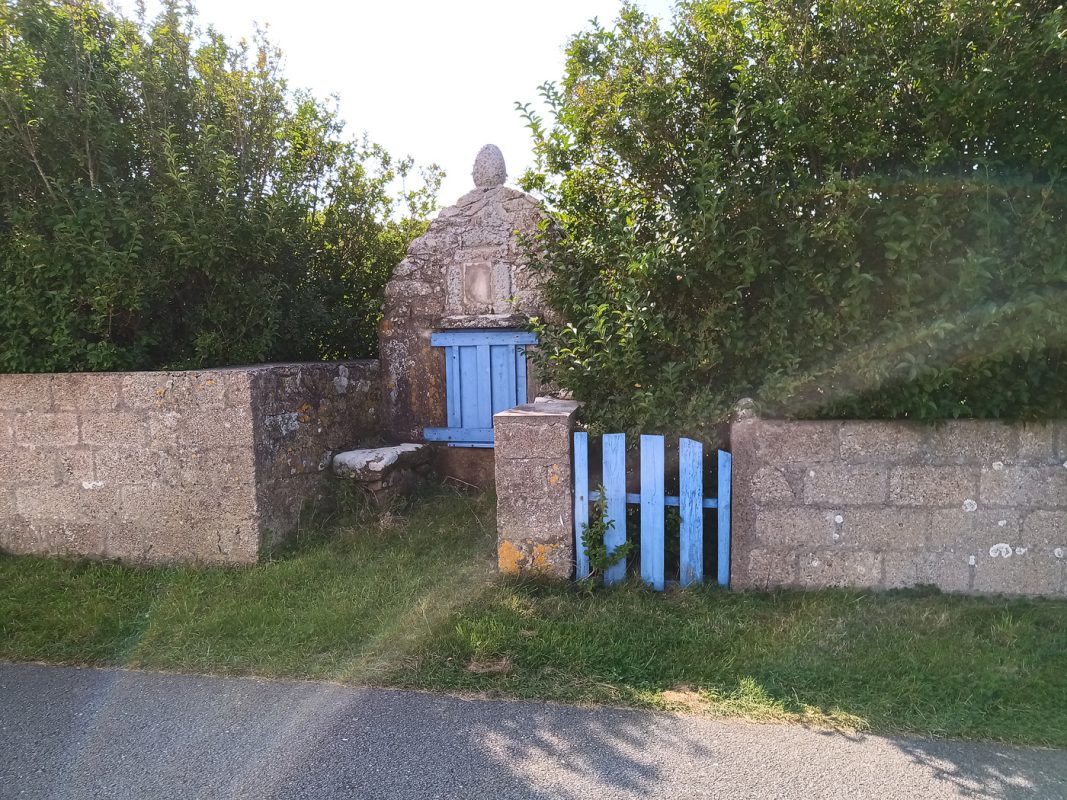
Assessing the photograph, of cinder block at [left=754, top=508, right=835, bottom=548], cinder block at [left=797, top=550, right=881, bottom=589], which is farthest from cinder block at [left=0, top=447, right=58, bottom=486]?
cinder block at [left=797, top=550, right=881, bottom=589]

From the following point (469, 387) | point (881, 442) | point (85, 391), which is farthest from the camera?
point (469, 387)

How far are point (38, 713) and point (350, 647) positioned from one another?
132cm

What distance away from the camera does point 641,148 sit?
4262 millimetres

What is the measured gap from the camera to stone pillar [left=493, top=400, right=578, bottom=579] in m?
4.18

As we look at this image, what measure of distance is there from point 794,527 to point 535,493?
58.8 inches

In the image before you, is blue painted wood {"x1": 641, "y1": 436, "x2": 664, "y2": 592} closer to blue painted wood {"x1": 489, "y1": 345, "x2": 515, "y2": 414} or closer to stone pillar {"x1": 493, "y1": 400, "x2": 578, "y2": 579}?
stone pillar {"x1": 493, "y1": 400, "x2": 578, "y2": 579}

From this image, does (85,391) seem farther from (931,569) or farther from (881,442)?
(931,569)

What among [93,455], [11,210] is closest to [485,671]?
[93,455]

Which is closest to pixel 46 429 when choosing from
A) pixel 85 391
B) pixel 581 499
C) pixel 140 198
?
pixel 85 391

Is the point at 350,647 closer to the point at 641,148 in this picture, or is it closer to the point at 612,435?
the point at 612,435

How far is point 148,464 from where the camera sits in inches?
189

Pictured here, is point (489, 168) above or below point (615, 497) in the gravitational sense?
above

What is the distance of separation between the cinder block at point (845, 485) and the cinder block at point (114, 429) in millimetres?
4283

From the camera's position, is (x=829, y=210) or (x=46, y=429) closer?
(x=829, y=210)
